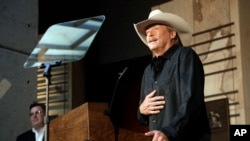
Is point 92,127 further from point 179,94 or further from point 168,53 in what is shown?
point 168,53

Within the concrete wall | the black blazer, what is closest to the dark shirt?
the black blazer

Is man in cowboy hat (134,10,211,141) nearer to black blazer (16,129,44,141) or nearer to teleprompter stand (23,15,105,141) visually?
teleprompter stand (23,15,105,141)

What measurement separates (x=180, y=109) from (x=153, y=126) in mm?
364

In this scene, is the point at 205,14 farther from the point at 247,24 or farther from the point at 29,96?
the point at 29,96

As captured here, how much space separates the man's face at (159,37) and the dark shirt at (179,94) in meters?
0.06

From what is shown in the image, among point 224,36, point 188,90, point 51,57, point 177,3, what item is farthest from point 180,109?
point 177,3

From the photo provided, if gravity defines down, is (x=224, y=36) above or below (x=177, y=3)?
below

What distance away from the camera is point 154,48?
13.2 feet

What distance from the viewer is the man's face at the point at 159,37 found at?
13.2 feet

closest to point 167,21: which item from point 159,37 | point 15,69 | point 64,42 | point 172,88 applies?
point 159,37

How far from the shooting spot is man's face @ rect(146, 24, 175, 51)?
4012 mm

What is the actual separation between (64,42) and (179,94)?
1.39 meters

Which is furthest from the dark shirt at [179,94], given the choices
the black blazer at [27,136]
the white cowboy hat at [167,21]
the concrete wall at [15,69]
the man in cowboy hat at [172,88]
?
the concrete wall at [15,69]

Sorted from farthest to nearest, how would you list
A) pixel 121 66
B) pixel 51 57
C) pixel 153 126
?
pixel 121 66
pixel 51 57
pixel 153 126
